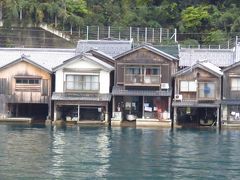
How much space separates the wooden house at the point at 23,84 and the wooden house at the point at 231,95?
497 inches

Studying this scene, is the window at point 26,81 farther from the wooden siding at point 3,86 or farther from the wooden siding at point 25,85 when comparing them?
the wooden siding at point 3,86

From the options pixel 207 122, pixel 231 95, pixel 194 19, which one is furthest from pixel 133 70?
pixel 194 19

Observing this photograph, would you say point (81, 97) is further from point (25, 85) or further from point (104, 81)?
point (25, 85)

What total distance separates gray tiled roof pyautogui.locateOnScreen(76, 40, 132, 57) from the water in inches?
406

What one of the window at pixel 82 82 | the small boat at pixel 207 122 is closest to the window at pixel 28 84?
the window at pixel 82 82

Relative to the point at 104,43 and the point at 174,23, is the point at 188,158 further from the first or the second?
the point at 174,23

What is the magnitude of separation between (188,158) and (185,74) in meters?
17.1

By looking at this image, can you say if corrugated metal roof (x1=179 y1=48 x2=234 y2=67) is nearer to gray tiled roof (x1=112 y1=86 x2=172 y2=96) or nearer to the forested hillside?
gray tiled roof (x1=112 y1=86 x2=172 y2=96)

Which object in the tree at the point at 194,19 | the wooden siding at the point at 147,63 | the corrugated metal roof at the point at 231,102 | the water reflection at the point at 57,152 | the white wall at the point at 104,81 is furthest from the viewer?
the tree at the point at 194,19

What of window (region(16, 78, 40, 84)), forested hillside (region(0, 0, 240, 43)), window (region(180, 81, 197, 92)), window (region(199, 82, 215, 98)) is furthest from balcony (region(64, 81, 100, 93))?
forested hillside (region(0, 0, 240, 43))

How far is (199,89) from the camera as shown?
47.6m

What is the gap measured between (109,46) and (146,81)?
734 centimetres

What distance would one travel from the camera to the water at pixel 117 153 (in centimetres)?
2688

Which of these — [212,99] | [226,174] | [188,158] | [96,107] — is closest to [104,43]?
[96,107]
